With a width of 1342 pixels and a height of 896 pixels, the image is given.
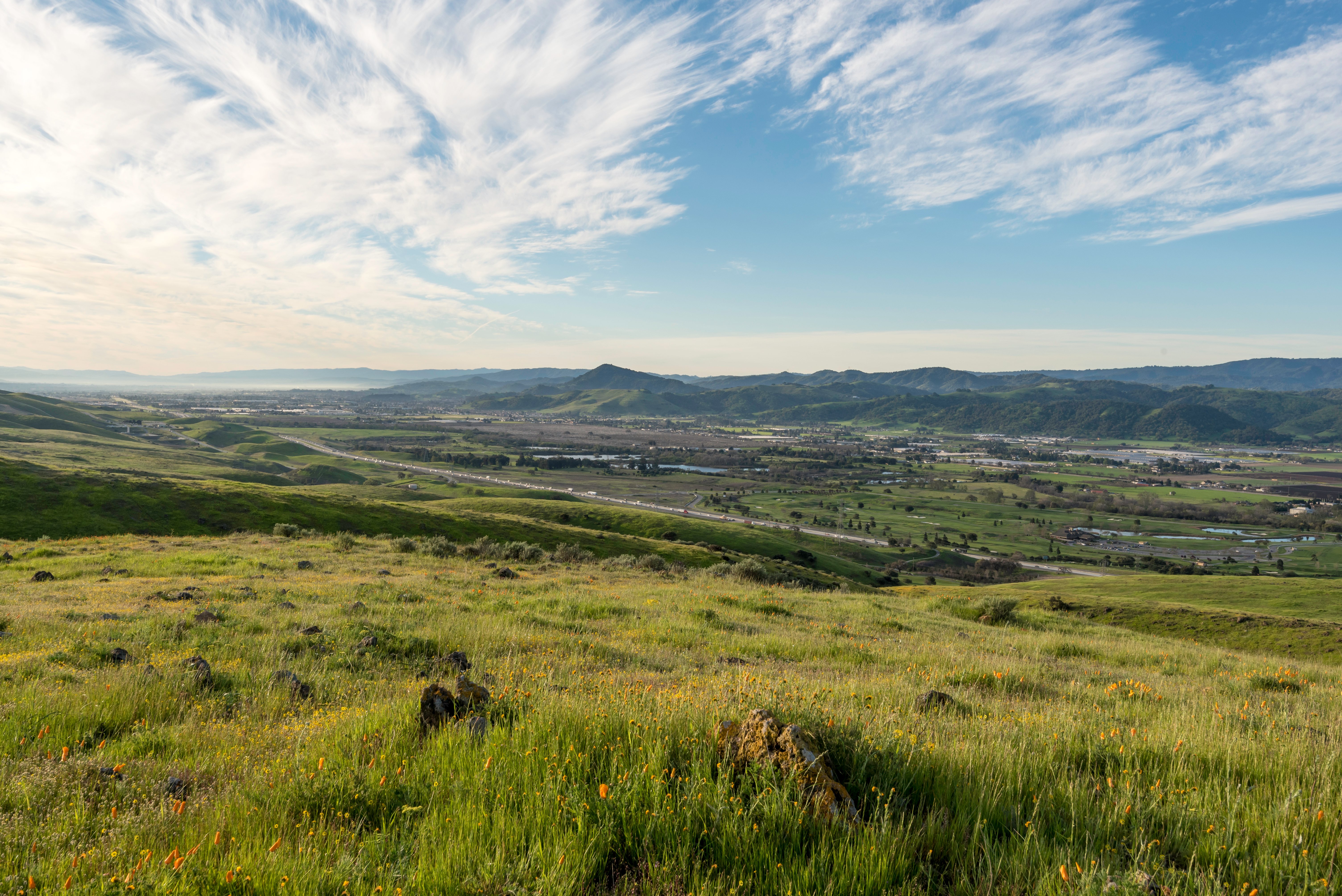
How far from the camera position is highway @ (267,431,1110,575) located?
117000 millimetres

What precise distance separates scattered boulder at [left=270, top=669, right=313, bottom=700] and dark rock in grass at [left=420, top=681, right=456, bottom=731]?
2513 millimetres

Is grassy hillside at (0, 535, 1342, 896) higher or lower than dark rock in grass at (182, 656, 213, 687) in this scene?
higher

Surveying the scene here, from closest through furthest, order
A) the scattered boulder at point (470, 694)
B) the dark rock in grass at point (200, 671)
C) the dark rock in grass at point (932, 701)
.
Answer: the scattered boulder at point (470, 694), the dark rock in grass at point (932, 701), the dark rock in grass at point (200, 671)

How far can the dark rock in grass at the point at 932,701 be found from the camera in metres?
7.10

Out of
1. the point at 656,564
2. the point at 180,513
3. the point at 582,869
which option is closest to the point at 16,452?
the point at 180,513

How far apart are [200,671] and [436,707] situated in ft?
15.0

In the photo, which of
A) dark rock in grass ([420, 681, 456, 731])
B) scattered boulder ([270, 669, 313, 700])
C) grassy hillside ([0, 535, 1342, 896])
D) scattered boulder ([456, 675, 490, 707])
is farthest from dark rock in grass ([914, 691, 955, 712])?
scattered boulder ([270, 669, 313, 700])

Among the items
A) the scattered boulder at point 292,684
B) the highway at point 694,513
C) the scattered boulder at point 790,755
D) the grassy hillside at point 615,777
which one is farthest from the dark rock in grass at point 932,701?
the highway at point 694,513

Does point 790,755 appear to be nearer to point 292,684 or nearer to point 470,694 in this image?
point 470,694

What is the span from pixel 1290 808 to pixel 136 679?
11.8 meters

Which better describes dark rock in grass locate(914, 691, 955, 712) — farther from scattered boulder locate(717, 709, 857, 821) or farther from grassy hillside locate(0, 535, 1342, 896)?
scattered boulder locate(717, 709, 857, 821)

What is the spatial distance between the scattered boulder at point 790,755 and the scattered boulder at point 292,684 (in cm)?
571

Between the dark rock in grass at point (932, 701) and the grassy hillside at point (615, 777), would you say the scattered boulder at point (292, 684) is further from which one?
the dark rock in grass at point (932, 701)

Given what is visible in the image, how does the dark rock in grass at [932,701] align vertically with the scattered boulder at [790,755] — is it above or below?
below
